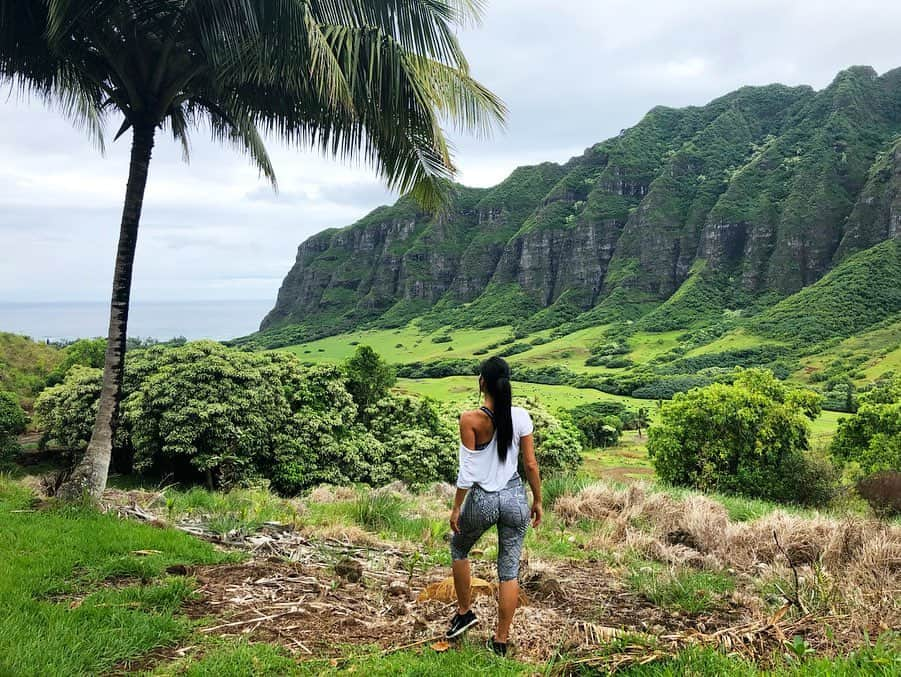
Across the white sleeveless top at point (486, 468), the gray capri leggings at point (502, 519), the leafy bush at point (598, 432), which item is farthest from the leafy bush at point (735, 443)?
the white sleeveless top at point (486, 468)

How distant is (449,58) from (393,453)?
695 inches

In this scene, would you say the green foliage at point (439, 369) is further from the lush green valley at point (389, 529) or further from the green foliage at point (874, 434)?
the green foliage at point (874, 434)

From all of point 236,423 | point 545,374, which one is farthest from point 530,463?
point 545,374

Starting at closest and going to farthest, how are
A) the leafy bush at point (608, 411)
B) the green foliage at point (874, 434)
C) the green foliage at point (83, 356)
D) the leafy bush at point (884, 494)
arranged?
the leafy bush at point (884, 494) < the green foliage at point (874, 434) < the green foliage at point (83, 356) < the leafy bush at point (608, 411)

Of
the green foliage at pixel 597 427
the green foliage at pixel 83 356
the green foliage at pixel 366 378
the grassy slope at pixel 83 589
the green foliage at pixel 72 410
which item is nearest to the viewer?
the grassy slope at pixel 83 589

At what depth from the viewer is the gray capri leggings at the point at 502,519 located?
358cm

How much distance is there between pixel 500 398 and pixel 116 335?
15.5 feet

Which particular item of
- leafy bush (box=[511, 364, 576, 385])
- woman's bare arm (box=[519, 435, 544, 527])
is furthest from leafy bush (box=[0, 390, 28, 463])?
leafy bush (box=[511, 364, 576, 385])

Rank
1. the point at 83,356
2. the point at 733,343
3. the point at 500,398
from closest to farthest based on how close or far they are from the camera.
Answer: the point at 500,398
the point at 83,356
the point at 733,343

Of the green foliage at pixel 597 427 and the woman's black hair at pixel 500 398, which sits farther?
the green foliage at pixel 597 427

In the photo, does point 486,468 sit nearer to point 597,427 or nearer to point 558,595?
point 558,595

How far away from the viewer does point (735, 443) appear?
98.5 ft

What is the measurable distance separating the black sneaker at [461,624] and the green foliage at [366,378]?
2072 cm

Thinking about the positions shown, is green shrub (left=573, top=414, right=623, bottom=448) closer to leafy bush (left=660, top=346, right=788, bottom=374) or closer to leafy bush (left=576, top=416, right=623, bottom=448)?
leafy bush (left=576, top=416, right=623, bottom=448)
